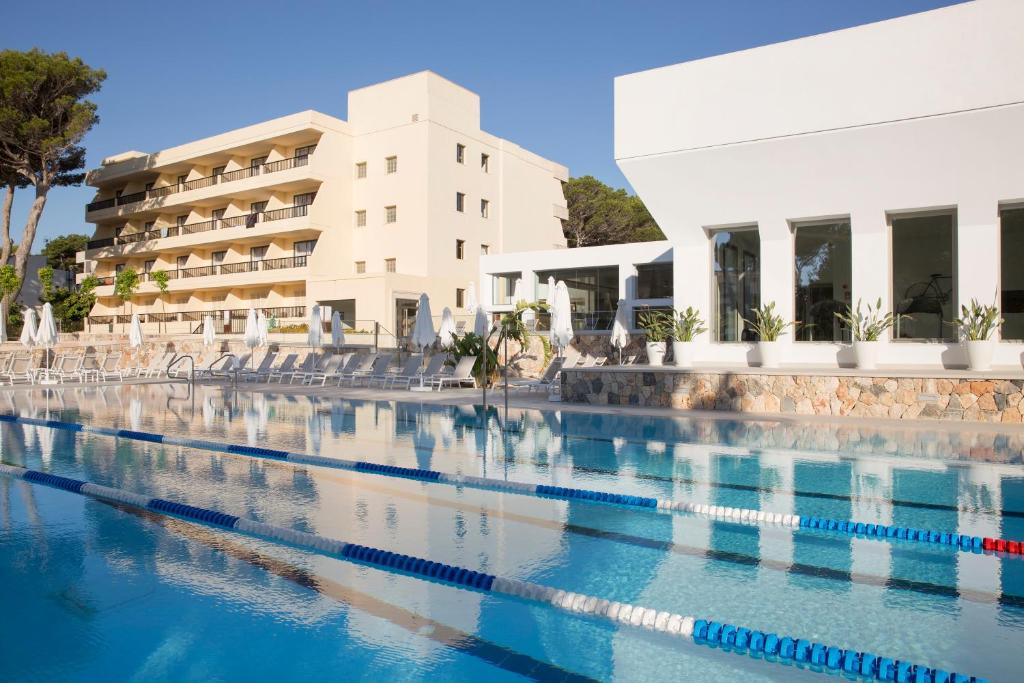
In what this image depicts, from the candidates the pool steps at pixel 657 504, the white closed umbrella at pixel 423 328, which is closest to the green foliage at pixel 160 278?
the white closed umbrella at pixel 423 328

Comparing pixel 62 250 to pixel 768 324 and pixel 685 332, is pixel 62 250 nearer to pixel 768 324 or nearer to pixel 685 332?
pixel 685 332

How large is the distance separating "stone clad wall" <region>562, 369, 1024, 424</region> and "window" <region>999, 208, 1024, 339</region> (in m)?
2.42

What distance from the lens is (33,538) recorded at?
5.00 m

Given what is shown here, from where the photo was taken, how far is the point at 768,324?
45.7ft

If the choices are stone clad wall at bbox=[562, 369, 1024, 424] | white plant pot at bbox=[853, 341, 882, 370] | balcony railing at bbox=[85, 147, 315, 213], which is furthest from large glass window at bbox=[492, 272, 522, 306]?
white plant pot at bbox=[853, 341, 882, 370]

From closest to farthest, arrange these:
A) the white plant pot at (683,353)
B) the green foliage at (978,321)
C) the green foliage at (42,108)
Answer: the green foliage at (978,321)
the white plant pot at (683,353)
the green foliage at (42,108)

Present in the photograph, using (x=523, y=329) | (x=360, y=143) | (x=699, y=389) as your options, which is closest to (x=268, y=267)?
(x=360, y=143)

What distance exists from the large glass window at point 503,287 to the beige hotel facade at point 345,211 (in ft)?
18.0

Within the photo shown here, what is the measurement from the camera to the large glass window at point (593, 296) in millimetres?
25469

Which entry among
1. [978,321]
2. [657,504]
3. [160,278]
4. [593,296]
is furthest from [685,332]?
[160,278]

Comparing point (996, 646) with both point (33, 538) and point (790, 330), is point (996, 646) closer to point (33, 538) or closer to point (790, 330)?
point (33, 538)

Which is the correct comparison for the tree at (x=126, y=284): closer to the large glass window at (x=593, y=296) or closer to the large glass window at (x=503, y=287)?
the large glass window at (x=503, y=287)

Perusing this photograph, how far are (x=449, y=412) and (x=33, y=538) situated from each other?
8379mm

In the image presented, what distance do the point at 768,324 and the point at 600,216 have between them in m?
33.9
